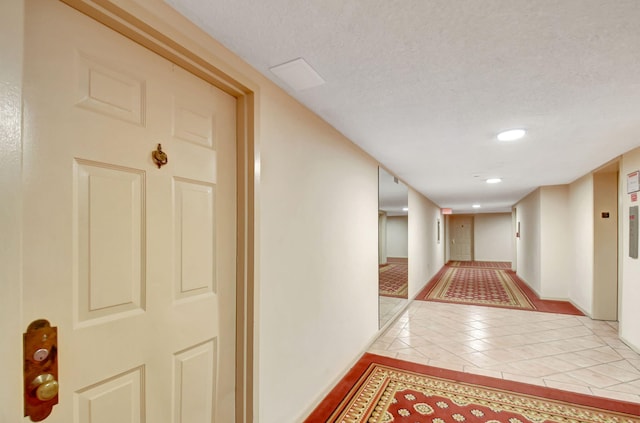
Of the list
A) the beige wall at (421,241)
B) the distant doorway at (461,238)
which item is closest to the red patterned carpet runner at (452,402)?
the beige wall at (421,241)

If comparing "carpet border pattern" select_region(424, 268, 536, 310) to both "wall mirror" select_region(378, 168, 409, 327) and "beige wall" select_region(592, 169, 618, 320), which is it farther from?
"beige wall" select_region(592, 169, 618, 320)

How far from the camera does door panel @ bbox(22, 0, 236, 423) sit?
94cm

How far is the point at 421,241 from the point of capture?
724cm

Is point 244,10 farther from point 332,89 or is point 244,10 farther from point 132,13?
point 332,89

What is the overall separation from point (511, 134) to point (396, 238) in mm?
12326

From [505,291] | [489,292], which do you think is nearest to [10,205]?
[489,292]

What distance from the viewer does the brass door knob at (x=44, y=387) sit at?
2.94 ft

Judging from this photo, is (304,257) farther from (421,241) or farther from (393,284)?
(393,284)

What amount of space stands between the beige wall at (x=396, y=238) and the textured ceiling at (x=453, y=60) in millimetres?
11667

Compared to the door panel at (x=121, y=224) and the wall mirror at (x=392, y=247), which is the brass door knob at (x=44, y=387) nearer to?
the door panel at (x=121, y=224)

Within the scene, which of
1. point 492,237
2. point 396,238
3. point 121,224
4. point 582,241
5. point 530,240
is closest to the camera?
point 121,224

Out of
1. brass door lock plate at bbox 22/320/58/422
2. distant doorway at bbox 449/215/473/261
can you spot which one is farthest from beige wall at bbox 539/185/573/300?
distant doorway at bbox 449/215/473/261

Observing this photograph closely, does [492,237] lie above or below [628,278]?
below

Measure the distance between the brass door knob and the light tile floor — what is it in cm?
312
